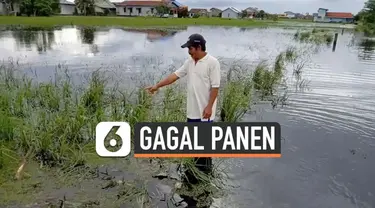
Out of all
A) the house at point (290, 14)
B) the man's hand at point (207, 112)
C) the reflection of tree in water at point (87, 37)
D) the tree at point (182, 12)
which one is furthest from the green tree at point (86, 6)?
the house at point (290, 14)

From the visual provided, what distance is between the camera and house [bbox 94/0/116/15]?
65.9 metres

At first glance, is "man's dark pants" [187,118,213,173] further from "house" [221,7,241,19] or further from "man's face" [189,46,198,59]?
"house" [221,7,241,19]

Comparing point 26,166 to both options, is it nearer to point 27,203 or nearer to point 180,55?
point 27,203

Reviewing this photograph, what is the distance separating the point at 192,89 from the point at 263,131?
1.09 meters

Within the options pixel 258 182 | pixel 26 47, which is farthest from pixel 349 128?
pixel 26 47

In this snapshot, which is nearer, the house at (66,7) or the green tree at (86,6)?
the green tree at (86,6)

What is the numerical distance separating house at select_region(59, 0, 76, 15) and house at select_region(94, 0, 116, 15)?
471cm

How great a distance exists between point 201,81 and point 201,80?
0.5 inches

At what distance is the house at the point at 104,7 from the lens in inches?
2594

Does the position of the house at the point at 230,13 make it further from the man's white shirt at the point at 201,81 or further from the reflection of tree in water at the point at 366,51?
the man's white shirt at the point at 201,81

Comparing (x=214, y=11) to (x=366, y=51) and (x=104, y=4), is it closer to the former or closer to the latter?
(x=104, y=4)

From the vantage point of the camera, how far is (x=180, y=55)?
659 inches

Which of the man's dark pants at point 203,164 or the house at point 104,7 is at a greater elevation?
the house at point 104,7

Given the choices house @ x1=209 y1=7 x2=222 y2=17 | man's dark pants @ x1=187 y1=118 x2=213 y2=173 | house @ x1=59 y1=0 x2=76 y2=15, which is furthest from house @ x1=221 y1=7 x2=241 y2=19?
man's dark pants @ x1=187 y1=118 x2=213 y2=173
